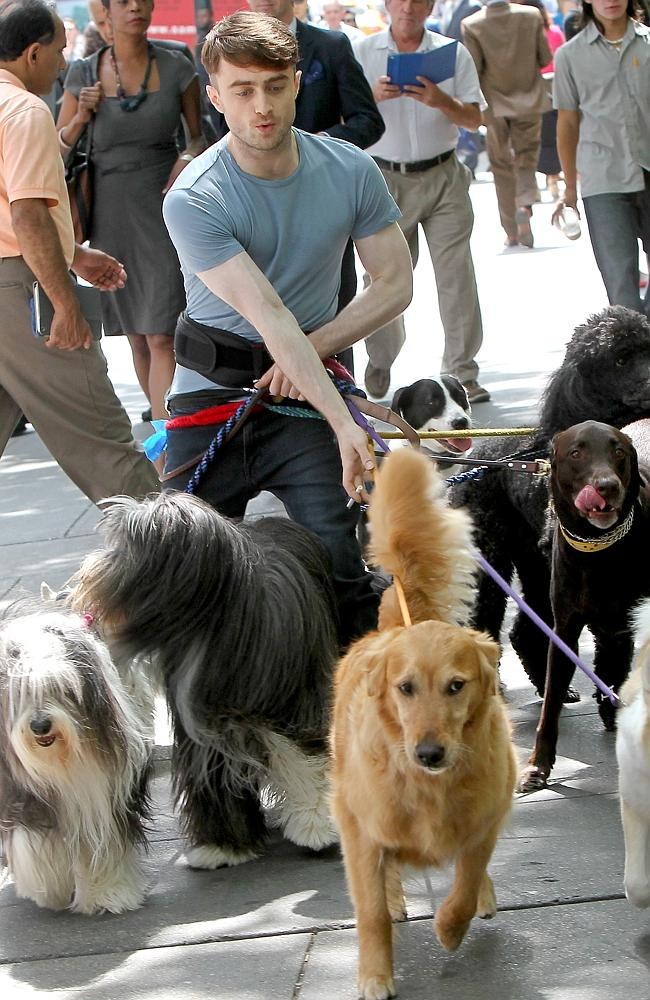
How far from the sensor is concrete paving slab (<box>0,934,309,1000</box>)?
11.3ft

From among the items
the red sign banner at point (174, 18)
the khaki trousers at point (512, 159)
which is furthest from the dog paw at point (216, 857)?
the khaki trousers at point (512, 159)

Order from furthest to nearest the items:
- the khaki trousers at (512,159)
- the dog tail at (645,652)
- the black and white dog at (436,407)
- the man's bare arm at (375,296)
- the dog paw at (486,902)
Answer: the khaki trousers at (512,159) → the black and white dog at (436,407) → the man's bare arm at (375,296) → the dog paw at (486,902) → the dog tail at (645,652)

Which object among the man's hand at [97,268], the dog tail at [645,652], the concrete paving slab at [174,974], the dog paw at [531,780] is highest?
the man's hand at [97,268]

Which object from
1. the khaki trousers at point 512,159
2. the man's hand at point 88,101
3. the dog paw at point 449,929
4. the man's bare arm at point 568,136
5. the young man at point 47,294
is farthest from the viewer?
the khaki trousers at point 512,159

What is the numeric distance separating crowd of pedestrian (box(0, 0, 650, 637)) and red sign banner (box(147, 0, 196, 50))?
2584 mm

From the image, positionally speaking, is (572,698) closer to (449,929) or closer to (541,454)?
(541,454)

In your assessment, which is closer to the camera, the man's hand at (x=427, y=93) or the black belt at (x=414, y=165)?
the man's hand at (x=427, y=93)

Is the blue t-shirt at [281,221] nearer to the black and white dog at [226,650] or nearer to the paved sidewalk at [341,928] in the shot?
the black and white dog at [226,650]

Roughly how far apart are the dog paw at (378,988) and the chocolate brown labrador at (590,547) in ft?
4.13

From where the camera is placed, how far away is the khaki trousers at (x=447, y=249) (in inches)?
365

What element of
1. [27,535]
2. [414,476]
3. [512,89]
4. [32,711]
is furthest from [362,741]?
[512,89]

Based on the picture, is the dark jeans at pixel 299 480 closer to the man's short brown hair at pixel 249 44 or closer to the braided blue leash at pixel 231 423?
the braided blue leash at pixel 231 423

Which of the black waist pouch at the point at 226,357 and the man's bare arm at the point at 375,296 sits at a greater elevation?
the man's bare arm at the point at 375,296

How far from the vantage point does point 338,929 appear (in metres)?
3.65
